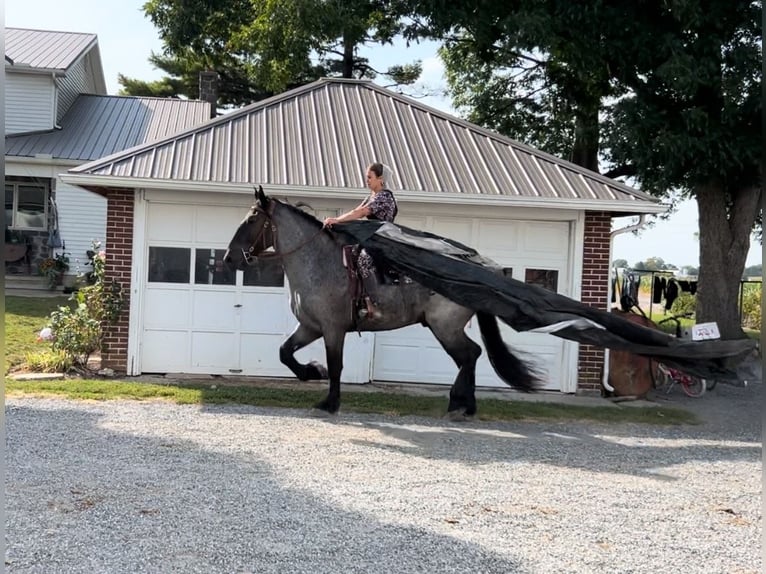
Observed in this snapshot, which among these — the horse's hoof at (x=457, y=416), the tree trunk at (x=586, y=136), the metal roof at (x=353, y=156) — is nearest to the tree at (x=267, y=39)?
the tree trunk at (x=586, y=136)

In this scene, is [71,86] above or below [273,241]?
above

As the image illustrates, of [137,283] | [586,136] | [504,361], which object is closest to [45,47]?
[137,283]

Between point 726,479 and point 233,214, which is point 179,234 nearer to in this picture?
point 233,214

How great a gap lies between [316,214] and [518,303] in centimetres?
387

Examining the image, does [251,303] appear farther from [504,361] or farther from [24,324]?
[24,324]

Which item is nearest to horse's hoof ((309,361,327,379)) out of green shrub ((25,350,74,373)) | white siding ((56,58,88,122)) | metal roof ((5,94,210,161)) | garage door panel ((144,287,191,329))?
garage door panel ((144,287,191,329))

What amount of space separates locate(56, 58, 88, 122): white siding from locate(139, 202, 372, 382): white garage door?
12678 mm

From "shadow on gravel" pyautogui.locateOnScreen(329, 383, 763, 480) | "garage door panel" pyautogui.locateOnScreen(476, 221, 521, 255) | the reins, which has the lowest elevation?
"shadow on gravel" pyautogui.locateOnScreen(329, 383, 763, 480)

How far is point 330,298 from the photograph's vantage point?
8.20 meters

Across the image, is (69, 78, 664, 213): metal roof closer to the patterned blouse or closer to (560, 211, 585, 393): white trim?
(560, 211, 585, 393): white trim

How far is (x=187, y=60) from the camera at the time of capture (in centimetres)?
2806

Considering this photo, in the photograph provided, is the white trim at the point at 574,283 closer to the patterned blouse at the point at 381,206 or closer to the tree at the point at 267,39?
the patterned blouse at the point at 381,206

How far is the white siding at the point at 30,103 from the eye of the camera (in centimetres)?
2006

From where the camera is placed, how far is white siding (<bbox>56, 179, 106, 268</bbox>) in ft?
63.5
